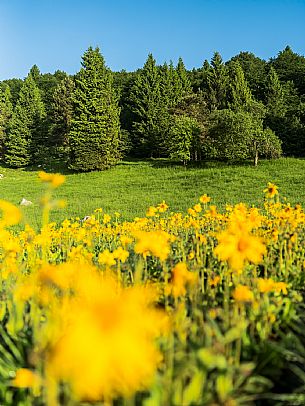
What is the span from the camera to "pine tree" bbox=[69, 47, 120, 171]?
23731mm

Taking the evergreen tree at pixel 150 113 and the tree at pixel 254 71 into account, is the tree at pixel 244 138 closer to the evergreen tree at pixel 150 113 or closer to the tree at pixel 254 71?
the evergreen tree at pixel 150 113

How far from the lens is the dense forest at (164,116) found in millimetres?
21312

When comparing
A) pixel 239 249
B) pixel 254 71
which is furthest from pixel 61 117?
pixel 239 249

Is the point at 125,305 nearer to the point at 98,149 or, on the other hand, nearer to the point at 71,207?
the point at 71,207

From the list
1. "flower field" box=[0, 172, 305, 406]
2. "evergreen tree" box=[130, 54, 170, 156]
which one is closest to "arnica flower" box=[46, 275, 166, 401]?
"flower field" box=[0, 172, 305, 406]

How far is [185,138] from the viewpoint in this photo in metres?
21.8

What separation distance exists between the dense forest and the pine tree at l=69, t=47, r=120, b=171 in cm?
6

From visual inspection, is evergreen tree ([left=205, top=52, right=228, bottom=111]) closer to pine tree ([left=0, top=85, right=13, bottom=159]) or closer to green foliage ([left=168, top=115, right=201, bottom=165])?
green foliage ([left=168, top=115, right=201, bottom=165])

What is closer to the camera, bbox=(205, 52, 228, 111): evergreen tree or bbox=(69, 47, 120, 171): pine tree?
bbox=(69, 47, 120, 171): pine tree

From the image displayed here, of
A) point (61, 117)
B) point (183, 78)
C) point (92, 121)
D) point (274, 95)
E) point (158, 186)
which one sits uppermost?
point (183, 78)

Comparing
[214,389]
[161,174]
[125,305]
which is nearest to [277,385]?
[214,389]

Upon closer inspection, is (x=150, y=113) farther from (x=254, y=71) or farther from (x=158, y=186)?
(x=158, y=186)

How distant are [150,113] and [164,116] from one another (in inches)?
52.1

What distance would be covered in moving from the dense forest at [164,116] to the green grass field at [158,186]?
47.6 inches
